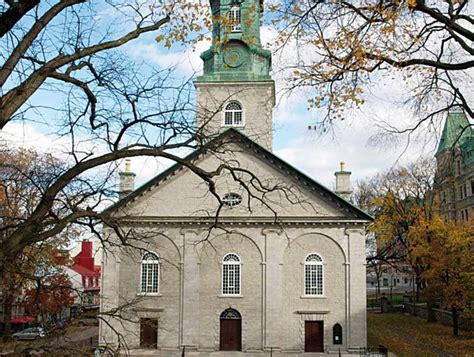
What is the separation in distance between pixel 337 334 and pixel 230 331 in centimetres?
553

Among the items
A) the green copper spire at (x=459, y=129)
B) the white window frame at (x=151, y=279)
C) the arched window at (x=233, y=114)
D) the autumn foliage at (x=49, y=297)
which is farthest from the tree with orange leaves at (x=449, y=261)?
the autumn foliage at (x=49, y=297)

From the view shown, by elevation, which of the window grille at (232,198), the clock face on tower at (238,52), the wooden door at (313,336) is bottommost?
the wooden door at (313,336)

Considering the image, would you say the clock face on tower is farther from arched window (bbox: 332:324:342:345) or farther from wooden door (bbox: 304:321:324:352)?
arched window (bbox: 332:324:342:345)

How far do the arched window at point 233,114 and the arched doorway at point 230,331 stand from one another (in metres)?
11.7

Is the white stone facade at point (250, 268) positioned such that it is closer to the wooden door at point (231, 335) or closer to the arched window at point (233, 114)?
the wooden door at point (231, 335)

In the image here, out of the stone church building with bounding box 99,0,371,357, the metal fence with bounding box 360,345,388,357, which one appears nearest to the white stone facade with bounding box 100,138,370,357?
the stone church building with bounding box 99,0,371,357

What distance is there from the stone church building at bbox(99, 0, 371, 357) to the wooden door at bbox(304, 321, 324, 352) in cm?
5

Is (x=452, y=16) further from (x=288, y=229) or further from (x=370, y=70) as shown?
(x=288, y=229)

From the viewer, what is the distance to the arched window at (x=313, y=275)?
91.4 ft

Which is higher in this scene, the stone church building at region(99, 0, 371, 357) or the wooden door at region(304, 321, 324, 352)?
the stone church building at region(99, 0, 371, 357)

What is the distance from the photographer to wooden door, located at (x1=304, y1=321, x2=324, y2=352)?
27203 mm

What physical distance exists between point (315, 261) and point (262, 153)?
6.46 m

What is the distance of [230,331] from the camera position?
27.6 m

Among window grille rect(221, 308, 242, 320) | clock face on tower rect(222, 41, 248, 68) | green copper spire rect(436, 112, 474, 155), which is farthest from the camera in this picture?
clock face on tower rect(222, 41, 248, 68)
